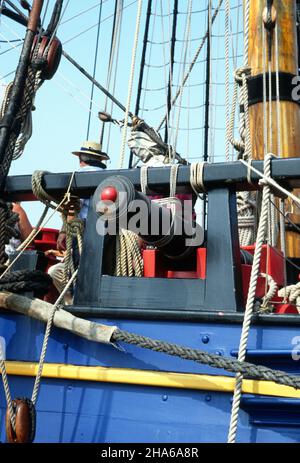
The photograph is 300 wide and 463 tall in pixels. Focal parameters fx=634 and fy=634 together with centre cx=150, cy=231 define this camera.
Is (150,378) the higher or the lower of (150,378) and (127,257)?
the lower

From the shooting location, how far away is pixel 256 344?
8.23 ft

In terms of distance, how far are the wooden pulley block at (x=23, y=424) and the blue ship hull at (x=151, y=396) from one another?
18 cm

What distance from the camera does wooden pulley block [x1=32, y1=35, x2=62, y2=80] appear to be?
329 cm

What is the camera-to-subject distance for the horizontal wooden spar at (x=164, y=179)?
103 inches

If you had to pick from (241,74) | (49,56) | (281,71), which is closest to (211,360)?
(49,56)

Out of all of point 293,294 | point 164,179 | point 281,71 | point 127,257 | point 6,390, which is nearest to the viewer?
point 6,390

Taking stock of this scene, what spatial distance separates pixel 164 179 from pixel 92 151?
2.38 m

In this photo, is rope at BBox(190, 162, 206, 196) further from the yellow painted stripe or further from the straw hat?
the straw hat

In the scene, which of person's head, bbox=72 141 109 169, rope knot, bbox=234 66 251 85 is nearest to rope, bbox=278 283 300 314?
rope knot, bbox=234 66 251 85

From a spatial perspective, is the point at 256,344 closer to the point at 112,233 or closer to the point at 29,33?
the point at 112,233

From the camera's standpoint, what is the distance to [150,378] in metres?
2.59

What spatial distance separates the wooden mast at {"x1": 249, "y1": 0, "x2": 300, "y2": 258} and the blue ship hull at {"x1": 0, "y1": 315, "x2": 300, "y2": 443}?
2335 mm

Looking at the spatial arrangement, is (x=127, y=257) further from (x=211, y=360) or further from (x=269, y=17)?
(x=269, y=17)
